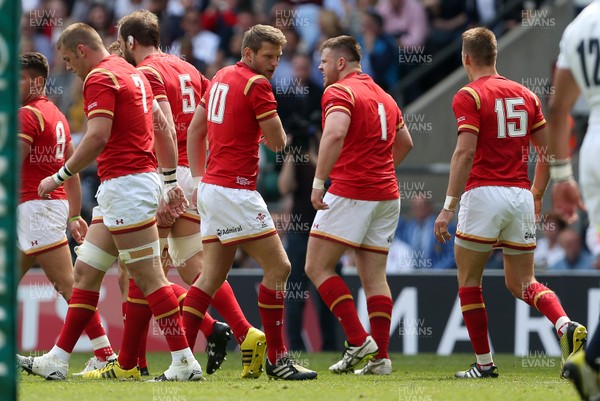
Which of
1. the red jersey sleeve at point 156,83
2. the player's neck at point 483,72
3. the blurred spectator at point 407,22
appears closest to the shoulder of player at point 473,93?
the player's neck at point 483,72

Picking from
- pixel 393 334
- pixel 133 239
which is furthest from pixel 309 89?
pixel 133 239

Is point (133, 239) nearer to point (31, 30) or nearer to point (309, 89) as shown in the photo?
point (309, 89)

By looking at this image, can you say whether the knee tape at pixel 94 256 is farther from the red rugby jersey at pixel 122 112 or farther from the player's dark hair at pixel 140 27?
the player's dark hair at pixel 140 27

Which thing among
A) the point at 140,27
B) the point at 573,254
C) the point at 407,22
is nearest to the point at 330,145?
the point at 140,27

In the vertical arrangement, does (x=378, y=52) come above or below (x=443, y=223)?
above

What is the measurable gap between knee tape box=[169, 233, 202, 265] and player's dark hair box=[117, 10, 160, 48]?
5.13 ft

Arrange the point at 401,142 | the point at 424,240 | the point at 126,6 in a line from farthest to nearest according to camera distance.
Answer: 1. the point at 126,6
2. the point at 424,240
3. the point at 401,142

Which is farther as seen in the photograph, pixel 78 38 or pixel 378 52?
pixel 378 52

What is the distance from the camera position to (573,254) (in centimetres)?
1388

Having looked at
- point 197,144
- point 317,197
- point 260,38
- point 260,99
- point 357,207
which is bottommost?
point 357,207

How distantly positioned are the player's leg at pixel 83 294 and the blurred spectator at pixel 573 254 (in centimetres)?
684

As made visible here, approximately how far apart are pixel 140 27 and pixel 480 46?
8.69 feet

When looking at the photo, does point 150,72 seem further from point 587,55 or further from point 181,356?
point 587,55

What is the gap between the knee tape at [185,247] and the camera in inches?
378
